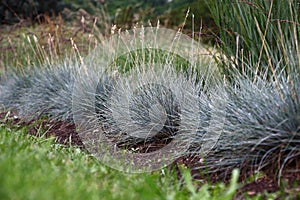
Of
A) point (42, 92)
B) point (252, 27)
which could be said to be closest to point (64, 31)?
point (42, 92)

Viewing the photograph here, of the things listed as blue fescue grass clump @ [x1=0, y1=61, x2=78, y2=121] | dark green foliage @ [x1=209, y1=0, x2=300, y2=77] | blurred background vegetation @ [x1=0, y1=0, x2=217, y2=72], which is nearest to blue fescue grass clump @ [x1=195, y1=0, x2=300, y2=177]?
dark green foliage @ [x1=209, y1=0, x2=300, y2=77]

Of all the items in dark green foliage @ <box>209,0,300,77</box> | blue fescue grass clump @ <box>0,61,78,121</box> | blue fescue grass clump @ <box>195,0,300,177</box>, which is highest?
dark green foliage @ <box>209,0,300,77</box>

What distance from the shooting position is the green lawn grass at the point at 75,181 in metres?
1.61

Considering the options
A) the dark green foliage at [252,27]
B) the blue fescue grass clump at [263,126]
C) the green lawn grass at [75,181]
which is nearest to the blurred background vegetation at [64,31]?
the dark green foliage at [252,27]

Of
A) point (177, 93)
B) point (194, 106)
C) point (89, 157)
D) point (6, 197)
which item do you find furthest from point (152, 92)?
→ point (6, 197)

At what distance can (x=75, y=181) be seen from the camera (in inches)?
75.7

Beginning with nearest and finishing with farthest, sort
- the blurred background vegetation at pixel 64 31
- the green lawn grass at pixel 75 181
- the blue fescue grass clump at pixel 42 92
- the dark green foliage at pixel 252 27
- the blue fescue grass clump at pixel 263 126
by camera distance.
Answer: the green lawn grass at pixel 75 181, the blue fescue grass clump at pixel 263 126, the dark green foliage at pixel 252 27, the blue fescue grass clump at pixel 42 92, the blurred background vegetation at pixel 64 31

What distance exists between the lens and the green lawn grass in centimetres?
161

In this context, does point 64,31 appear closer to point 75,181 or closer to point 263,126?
point 263,126

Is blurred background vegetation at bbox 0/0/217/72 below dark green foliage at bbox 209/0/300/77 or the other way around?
below

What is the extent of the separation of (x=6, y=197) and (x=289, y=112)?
1.72 m

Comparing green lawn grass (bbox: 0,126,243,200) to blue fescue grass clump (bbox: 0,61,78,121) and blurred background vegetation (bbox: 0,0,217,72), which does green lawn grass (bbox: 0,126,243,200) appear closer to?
blue fescue grass clump (bbox: 0,61,78,121)

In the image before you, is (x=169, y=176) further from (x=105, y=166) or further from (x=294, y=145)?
(x=294, y=145)

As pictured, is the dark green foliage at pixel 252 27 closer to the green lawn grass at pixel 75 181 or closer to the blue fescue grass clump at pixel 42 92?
the green lawn grass at pixel 75 181
